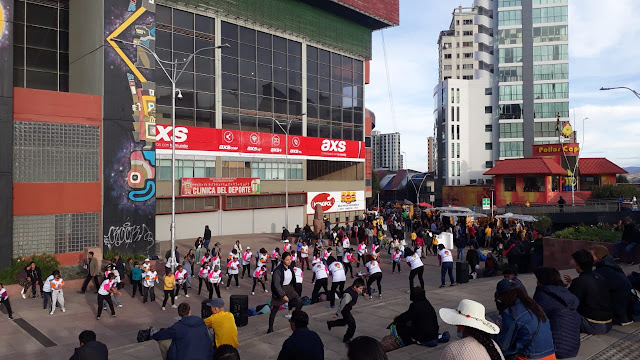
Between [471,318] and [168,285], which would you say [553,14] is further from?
[471,318]

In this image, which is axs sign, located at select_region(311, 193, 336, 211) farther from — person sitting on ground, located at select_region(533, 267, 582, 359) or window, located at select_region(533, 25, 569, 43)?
window, located at select_region(533, 25, 569, 43)

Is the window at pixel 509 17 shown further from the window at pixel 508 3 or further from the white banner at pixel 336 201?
the white banner at pixel 336 201

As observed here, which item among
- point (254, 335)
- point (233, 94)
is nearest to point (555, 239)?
point (254, 335)

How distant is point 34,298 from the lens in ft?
59.3

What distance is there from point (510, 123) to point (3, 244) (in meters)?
76.3

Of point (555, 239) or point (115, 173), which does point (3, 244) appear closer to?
point (115, 173)

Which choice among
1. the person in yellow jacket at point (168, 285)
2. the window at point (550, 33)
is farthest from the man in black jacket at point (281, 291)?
the window at point (550, 33)

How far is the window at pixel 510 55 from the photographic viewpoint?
78562mm

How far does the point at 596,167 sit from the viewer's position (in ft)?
220

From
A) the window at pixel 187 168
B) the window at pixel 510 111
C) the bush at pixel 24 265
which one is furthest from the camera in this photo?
the window at pixel 510 111

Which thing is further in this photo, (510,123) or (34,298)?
(510,123)

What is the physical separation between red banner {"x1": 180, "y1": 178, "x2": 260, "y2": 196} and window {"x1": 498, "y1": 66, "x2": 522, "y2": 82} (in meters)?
54.3

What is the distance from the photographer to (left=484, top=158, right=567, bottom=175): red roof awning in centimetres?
5937

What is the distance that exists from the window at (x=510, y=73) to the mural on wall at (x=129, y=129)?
6717 centimetres
